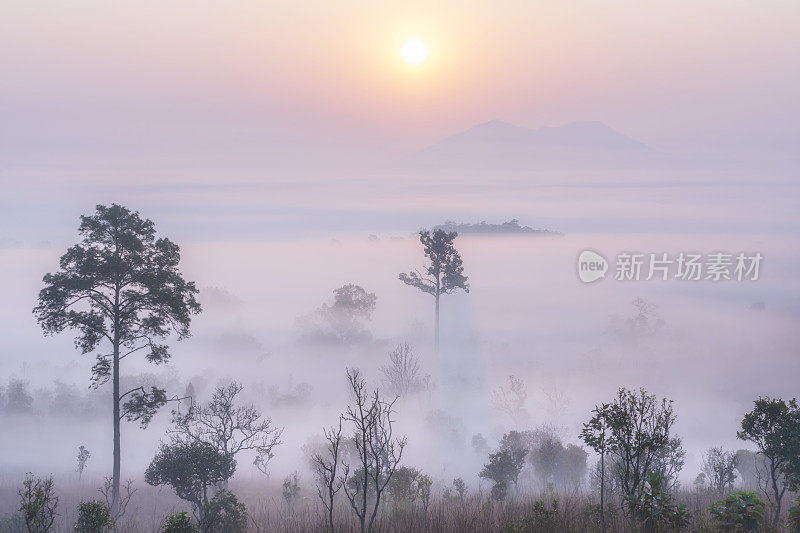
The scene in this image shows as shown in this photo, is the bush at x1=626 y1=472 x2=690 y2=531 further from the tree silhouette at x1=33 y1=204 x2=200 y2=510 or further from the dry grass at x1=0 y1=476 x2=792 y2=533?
the tree silhouette at x1=33 y1=204 x2=200 y2=510

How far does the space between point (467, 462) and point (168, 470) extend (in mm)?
47944

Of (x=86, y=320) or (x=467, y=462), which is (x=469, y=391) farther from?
(x=86, y=320)

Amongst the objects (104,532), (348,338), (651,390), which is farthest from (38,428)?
(651,390)

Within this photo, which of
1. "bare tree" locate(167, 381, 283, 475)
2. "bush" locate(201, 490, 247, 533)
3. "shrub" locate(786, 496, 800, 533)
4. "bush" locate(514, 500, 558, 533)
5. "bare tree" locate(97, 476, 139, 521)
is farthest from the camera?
"bare tree" locate(167, 381, 283, 475)

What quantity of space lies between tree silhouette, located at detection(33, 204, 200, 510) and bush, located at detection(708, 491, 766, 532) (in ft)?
92.4

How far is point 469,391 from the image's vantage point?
113m

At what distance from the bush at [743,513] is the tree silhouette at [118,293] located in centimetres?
2816

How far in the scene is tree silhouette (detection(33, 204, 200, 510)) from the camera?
1394 inches

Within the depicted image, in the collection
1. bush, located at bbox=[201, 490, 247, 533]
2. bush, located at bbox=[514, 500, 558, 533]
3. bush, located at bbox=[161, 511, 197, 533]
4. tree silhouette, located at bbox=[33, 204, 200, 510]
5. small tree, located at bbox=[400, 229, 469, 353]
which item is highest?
small tree, located at bbox=[400, 229, 469, 353]

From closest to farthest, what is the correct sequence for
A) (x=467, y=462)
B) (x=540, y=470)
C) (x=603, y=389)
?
(x=540, y=470) < (x=467, y=462) < (x=603, y=389)

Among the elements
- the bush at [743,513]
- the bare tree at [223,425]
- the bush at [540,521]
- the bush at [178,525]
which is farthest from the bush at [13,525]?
the bush at [743,513]

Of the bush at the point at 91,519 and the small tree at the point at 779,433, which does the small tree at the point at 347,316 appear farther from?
the bush at the point at 91,519

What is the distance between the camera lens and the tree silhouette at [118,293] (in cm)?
3541

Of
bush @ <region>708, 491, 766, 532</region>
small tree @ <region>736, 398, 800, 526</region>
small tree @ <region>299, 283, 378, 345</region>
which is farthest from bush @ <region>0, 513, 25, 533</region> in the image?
small tree @ <region>299, 283, 378, 345</region>
